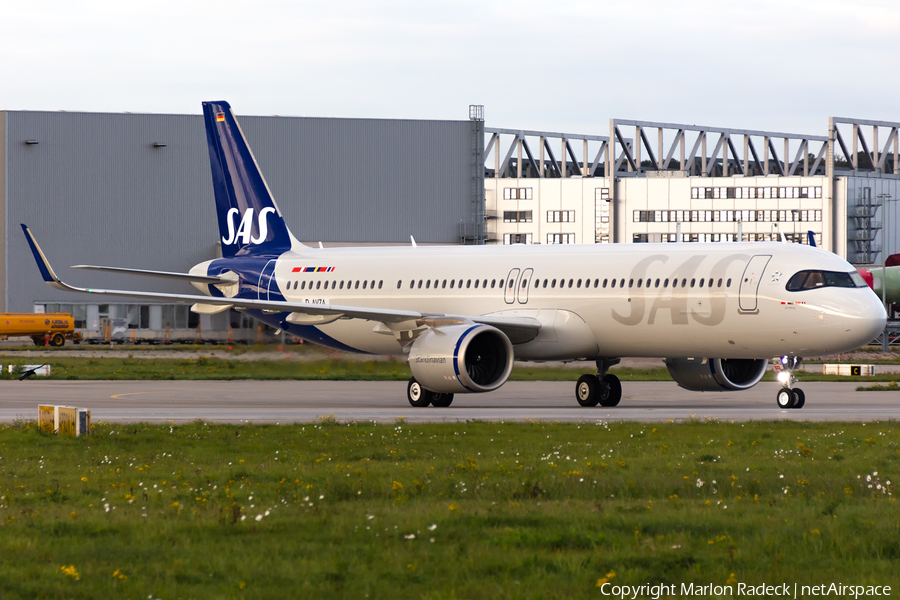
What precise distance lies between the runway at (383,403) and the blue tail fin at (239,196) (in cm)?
466

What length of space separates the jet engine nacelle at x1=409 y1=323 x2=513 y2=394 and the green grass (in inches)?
301

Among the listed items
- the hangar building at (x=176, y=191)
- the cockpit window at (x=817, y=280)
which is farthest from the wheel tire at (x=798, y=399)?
the hangar building at (x=176, y=191)

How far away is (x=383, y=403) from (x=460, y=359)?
475 cm

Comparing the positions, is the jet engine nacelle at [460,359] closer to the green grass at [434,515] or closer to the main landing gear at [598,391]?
the main landing gear at [598,391]

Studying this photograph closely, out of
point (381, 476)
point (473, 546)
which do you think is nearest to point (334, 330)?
point (381, 476)

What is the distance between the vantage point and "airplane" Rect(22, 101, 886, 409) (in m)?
25.6


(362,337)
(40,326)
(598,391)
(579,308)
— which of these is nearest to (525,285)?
(579,308)

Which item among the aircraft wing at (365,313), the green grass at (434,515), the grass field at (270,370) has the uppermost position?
the aircraft wing at (365,313)

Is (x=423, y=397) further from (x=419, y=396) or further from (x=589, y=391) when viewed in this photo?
(x=589, y=391)

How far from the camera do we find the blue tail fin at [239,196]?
35.6 metres

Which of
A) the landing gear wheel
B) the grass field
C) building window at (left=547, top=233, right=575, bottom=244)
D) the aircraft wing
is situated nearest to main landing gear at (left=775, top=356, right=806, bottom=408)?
the landing gear wheel

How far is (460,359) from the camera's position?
2589cm

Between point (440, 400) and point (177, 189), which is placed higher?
point (177, 189)

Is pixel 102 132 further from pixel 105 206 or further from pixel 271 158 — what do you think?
pixel 271 158
